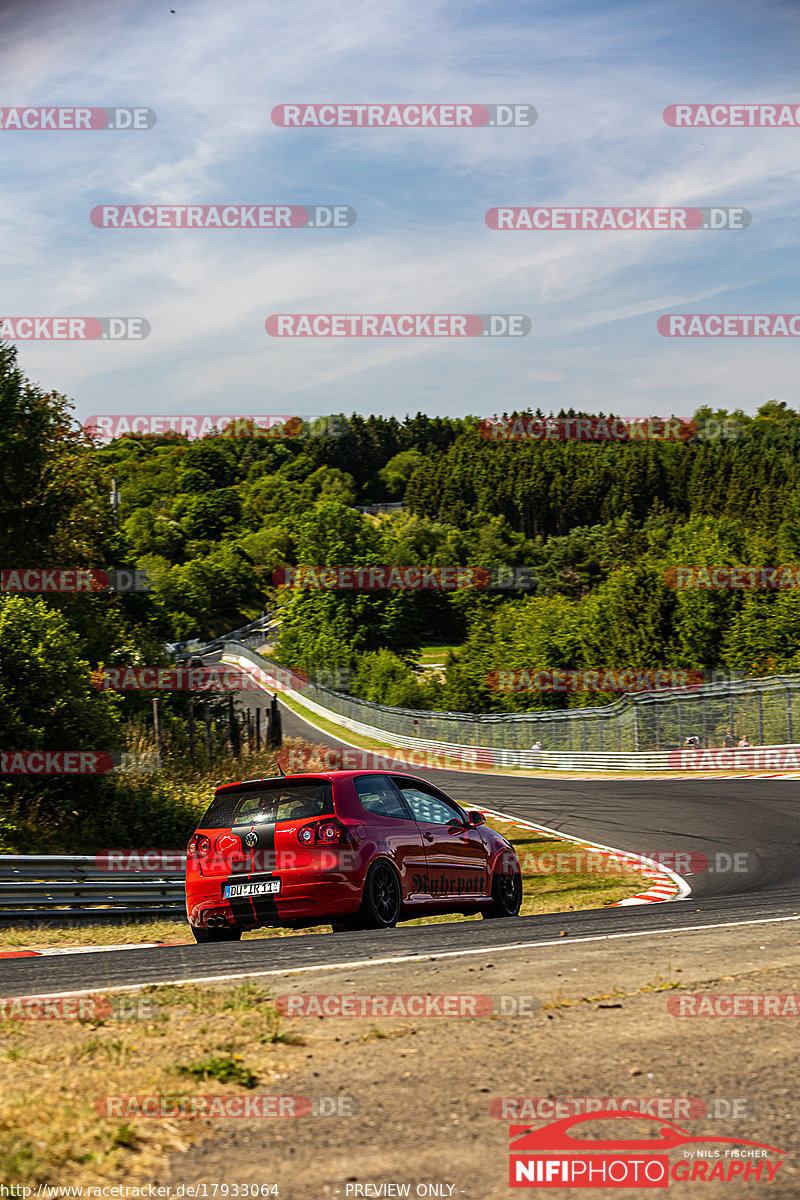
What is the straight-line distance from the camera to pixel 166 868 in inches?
520

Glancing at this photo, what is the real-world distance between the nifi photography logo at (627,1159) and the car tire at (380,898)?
5.70 metres

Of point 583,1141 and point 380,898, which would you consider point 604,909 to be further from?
point 583,1141

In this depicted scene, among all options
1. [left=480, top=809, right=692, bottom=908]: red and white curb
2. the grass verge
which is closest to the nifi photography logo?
the grass verge

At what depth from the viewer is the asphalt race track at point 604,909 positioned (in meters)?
7.40

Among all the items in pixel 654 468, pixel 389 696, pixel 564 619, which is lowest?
pixel 389 696

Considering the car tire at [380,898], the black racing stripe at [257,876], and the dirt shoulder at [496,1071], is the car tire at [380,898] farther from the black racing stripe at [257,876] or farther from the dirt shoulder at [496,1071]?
the dirt shoulder at [496,1071]

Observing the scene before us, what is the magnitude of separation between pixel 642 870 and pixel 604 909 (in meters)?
6.19

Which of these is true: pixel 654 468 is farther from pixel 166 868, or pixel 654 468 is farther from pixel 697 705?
pixel 166 868

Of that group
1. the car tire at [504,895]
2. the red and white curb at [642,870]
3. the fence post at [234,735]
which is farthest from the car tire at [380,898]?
the fence post at [234,735]

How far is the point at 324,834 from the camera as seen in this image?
30.5 feet

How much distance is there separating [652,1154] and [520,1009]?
1.92 meters

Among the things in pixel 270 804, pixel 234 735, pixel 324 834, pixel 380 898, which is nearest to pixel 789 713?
pixel 234 735

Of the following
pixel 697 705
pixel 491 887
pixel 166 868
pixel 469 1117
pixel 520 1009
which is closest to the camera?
pixel 469 1117

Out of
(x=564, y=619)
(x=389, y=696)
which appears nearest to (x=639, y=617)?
(x=564, y=619)
